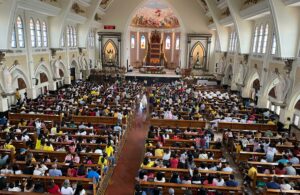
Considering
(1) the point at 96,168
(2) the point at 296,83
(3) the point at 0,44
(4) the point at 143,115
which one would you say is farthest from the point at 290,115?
(3) the point at 0,44

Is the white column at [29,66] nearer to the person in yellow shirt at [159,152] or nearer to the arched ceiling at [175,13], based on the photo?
the person in yellow shirt at [159,152]

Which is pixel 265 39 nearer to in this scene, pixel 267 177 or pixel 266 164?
pixel 266 164

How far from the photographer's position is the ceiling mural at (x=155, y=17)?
114ft

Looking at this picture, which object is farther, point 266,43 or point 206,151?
point 266,43

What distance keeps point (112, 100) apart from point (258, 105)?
9926 millimetres

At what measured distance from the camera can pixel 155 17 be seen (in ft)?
117

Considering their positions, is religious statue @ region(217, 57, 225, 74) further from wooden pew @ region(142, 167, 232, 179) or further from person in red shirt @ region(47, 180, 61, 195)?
person in red shirt @ region(47, 180, 61, 195)

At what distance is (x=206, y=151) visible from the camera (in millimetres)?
9633

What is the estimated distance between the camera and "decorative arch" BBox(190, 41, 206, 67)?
31.8 metres

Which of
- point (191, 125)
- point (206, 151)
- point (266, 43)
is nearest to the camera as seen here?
point (206, 151)

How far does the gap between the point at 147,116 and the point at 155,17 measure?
22469mm

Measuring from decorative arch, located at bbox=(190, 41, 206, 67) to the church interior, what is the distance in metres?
2.38

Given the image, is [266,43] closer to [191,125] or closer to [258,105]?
[258,105]

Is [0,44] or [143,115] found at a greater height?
[0,44]
